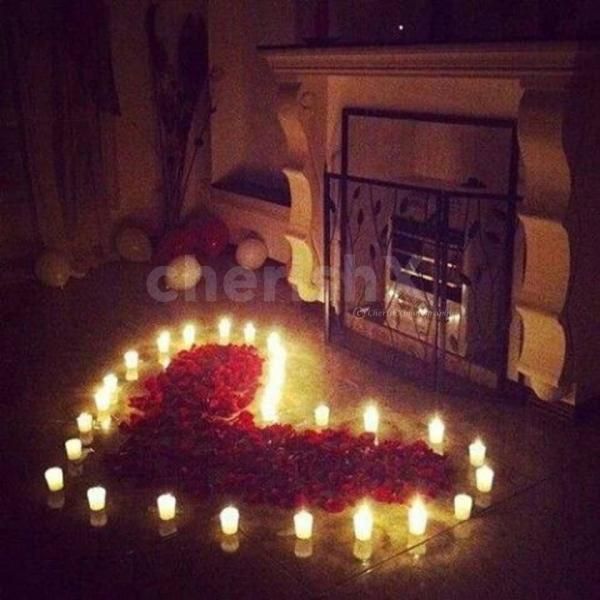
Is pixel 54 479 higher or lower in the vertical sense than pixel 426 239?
lower

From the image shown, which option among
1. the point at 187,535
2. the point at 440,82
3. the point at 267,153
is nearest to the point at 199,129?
the point at 267,153

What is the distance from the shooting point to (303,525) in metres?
2.43

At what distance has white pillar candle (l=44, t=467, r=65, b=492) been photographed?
2721 mm

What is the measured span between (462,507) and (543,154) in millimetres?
1324

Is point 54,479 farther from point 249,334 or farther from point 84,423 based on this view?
point 249,334

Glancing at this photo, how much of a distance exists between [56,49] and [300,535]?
4.07 m

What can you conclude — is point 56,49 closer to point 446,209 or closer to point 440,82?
point 440,82

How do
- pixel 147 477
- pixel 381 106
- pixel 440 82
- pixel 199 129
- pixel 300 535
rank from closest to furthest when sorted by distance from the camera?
pixel 300 535
pixel 147 477
pixel 440 82
pixel 381 106
pixel 199 129

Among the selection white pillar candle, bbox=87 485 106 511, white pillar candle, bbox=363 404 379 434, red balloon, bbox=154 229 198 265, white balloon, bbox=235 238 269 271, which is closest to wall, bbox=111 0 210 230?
red balloon, bbox=154 229 198 265

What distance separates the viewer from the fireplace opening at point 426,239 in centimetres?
345

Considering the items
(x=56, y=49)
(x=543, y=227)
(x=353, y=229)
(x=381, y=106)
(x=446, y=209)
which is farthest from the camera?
(x=56, y=49)

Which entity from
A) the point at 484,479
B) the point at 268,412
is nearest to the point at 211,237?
the point at 268,412

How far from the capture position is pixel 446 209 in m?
3.31

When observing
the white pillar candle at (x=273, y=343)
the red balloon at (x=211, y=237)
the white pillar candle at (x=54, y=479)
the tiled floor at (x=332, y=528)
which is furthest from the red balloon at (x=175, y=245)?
the white pillar candle at (x=54, y=479)
